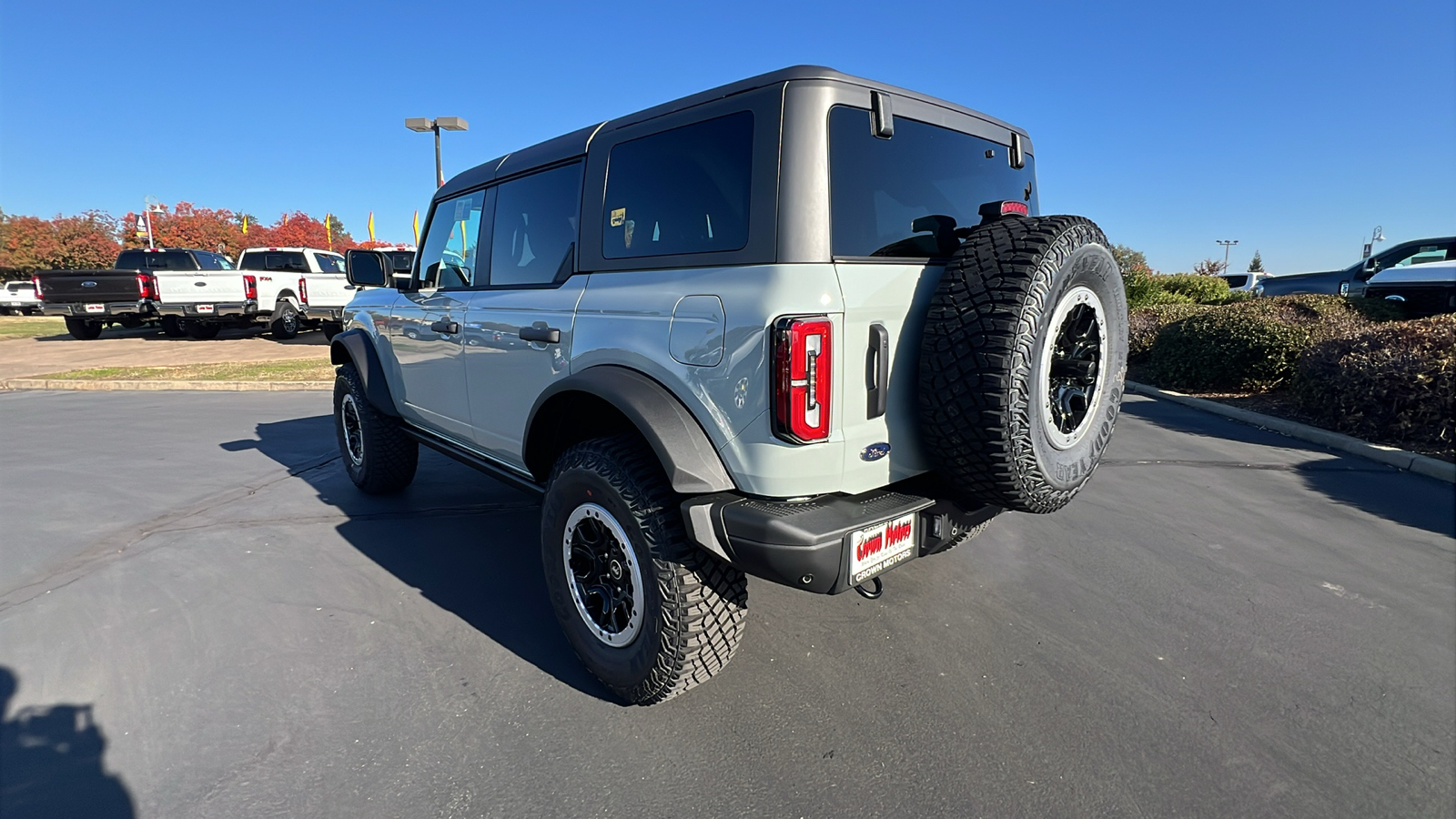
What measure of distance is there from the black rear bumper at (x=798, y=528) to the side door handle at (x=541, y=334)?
977 mm

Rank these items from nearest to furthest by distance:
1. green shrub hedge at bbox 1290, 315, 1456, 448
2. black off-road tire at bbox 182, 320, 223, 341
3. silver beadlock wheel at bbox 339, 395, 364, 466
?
1. silver beadlock wheel at bbox 339, 395, 364, 466
2. green shrub hedge at bbox 1290, 315, 1456, 448
3. black off-road tire at bbox 182, 320, 223, 341

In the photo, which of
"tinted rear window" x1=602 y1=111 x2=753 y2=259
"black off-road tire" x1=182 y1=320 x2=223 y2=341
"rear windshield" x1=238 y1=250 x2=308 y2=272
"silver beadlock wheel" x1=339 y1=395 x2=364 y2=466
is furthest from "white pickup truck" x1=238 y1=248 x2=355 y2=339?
"tinted rear window" x1=602 y1=111 x2=753 y2=259

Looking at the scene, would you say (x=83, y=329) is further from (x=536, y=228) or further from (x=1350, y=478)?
(x=1350, y=478)

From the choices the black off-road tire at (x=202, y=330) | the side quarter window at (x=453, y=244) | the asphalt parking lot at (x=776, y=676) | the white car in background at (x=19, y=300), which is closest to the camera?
the asphalt parking lot at (x=776, y=676)

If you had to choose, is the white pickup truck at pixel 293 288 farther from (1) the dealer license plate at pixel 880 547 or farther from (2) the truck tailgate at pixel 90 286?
(1) the dealer license plate at pixel 880 547

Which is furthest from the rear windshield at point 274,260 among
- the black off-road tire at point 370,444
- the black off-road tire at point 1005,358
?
the black off-road tire at point 1005,358

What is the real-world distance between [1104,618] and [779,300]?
7.32ft

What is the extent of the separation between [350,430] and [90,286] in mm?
15400

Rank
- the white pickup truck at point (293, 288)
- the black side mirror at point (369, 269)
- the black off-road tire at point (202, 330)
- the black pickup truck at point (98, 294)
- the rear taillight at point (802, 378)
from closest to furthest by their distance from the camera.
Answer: the rear taillight at point (802, 378) → the black side mirror at point (369, 269) → the black pickup truck at point (98, 294) → the white pickup truck at point (293, 288) → the black off-road tire at point (202, 330)

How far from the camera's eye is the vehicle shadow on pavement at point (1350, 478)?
4.39 meters

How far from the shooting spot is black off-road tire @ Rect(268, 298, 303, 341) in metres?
16.3

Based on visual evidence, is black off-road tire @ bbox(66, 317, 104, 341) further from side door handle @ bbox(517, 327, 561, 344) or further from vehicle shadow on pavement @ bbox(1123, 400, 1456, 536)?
vehicle shadow on pavement @ bbox(1123, 400, 1456, 536)

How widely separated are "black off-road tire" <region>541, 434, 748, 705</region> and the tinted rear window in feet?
A: 2.42

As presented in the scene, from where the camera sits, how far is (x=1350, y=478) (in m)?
5.19
